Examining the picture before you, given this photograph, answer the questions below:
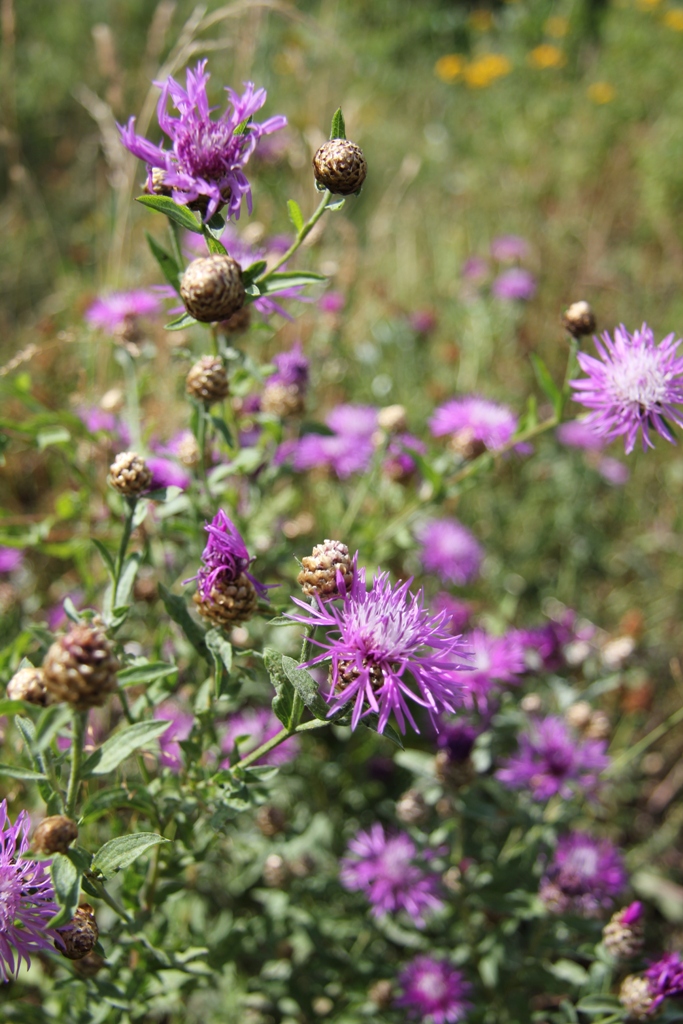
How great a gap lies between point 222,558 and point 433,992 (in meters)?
1.28

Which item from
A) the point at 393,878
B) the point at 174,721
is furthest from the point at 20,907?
the point at 393,878

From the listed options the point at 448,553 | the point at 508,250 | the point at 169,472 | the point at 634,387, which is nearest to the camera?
the point at 634,387

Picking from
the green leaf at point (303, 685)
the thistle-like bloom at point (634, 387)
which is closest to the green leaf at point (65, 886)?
the green leaf at point (303, 685)

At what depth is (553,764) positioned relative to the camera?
6.63 ft

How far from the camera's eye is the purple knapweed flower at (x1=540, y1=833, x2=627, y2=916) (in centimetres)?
181

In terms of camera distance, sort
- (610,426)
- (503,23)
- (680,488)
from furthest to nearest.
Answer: (503,23) < (680,488) < (610,426)

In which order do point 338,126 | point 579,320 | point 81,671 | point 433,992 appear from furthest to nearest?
point 433,992 → point 579,320 → point 338,126 → point 81,671

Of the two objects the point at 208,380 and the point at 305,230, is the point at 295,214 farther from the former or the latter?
the point at 208,380

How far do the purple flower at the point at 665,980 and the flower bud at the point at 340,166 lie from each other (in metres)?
1.56

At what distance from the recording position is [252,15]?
3.23 m

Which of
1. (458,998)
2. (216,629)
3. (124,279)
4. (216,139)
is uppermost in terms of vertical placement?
(124,279)

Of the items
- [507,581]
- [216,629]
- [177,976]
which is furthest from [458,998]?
[507,581]

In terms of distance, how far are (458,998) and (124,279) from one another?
104 inches

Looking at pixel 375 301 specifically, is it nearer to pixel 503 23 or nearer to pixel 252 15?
pixel 252 15
